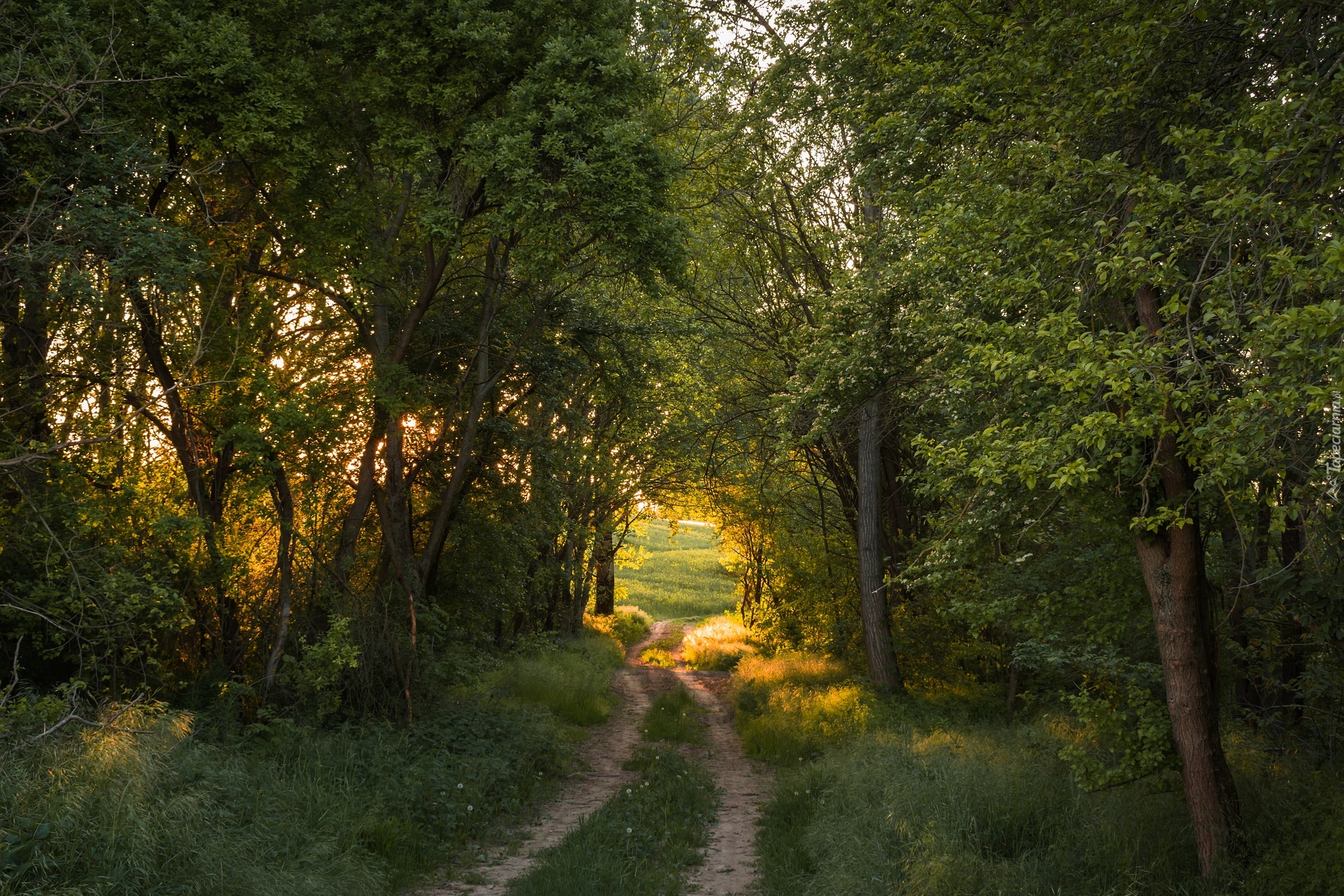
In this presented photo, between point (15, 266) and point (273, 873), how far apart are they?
575cm

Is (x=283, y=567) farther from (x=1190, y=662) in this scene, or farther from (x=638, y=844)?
(x=1190, y=662)

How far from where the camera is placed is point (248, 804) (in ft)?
25.9

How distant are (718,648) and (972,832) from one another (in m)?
19.4

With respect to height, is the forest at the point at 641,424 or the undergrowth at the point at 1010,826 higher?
the forest at the point at 641,424

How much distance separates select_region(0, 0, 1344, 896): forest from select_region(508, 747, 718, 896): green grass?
0.29ft

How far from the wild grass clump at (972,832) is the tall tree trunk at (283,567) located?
647cm

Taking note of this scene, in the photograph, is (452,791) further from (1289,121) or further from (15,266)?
(1289,121)

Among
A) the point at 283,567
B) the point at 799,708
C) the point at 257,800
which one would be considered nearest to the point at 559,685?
the point at 799,708

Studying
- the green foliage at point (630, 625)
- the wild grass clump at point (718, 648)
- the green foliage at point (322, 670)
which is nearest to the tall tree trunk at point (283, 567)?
the green foliage at point (322, 670)

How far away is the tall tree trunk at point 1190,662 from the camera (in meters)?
6.89

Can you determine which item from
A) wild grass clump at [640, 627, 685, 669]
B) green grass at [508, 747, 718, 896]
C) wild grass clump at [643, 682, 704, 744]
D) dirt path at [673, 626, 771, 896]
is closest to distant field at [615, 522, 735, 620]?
wild grass clump at [640, 627, 685, 669]

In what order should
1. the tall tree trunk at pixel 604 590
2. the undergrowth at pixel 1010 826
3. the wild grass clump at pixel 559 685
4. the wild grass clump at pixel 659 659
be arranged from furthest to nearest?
1. the tall tree trunk at pixel 604 590
2. the wild grass clump at pixel 659 659
3. the wild grass clump at pixel 559 685
4. the undergrowth at pixel 1010 826

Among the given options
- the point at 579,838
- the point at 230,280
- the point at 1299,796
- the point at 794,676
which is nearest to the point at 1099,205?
the point at 1299,796

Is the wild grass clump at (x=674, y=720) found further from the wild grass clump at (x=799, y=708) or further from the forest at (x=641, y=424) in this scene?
the wild grass clump at (x=799, y=708)
